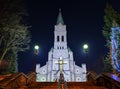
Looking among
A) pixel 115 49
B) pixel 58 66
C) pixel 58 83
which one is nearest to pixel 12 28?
pixel 115 49

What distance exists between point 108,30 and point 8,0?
10.6m

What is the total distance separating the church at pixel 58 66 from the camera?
203ft

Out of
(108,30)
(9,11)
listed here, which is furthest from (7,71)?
(108,30)

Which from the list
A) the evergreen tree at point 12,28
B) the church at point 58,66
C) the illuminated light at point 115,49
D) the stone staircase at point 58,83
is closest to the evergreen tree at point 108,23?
the illuminated light at point 115,49

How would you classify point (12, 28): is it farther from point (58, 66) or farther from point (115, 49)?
point (58, 66)

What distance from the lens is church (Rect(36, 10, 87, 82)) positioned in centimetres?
6178

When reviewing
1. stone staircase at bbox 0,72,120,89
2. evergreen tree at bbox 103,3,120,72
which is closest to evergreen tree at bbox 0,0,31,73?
stone staircase at bbox 0,72,120,89

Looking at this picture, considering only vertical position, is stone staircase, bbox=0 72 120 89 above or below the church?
below

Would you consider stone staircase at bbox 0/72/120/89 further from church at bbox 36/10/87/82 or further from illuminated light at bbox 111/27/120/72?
church at bbox 36/10/87/82

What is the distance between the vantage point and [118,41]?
52.0ft

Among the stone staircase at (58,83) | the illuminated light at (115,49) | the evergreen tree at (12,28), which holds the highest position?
the evergreen tree at (12,28)

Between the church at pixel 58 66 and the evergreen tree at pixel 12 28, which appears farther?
the church at pixel 58 66

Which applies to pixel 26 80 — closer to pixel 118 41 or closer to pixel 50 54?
pixel 118 41

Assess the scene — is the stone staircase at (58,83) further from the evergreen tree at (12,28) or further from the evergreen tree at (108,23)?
the evergreen tree at (108,23)
